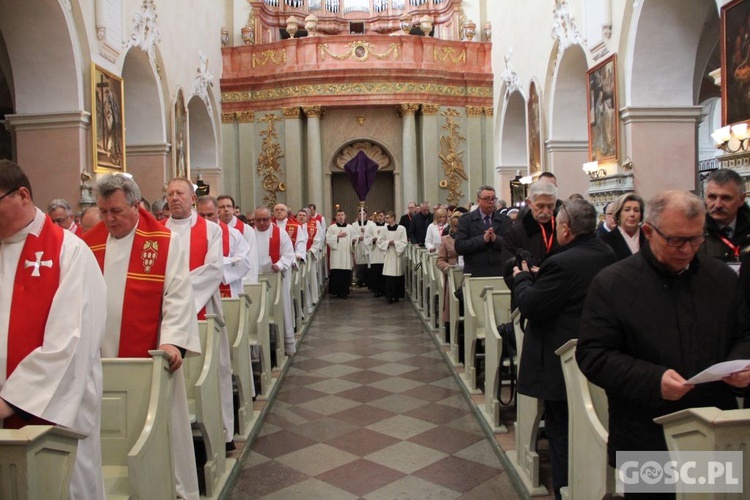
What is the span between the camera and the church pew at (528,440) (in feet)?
13.1

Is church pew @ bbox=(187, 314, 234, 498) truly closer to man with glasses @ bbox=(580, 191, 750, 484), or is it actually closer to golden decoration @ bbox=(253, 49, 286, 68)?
man with glasses @ bbox=(580, 191, 750, 484)

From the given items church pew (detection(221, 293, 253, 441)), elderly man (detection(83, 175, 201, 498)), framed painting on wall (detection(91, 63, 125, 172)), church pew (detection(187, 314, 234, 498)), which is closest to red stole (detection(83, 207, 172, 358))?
elderly man (detection(83, 175, 201, 498))

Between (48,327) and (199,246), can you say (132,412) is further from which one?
(199,246)

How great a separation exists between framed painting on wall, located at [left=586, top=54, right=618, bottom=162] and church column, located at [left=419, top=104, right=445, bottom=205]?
8.23 meters

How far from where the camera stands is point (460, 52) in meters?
18.9

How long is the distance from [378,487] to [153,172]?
995 centimetres

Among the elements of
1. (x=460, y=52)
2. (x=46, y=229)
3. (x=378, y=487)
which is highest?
(x=460, y=52)

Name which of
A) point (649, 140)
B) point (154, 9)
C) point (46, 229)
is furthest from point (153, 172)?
point (46, 229)

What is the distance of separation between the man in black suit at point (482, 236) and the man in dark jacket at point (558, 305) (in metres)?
3.20

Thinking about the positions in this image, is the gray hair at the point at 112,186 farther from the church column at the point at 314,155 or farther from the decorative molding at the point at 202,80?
the church column at the point at 314,155

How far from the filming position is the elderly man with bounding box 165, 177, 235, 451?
4730 millimetres

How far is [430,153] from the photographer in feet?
61.3

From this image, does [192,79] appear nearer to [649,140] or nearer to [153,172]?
[153,172]

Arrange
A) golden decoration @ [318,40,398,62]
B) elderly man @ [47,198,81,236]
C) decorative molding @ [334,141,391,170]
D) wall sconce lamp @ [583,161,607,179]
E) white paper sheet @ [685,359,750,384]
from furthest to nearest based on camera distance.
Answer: decorative molding @ [334,141,391,170], golden decoration @ [318,40,398,62], wall sconce lamp @ [583,161,607,179], elderly man @ [47,198,81,236], white paper sheet @ [685,359,750,384]
